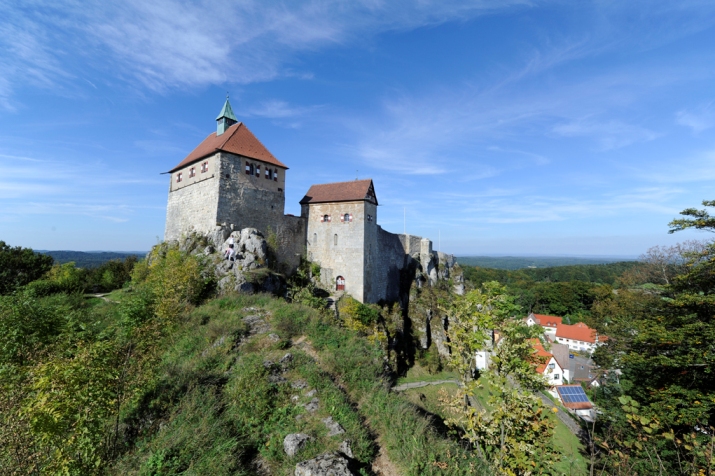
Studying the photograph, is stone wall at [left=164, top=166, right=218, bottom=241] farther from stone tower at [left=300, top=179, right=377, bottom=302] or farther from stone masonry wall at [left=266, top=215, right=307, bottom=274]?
stone tower at [left=300, top=179, right=377, bottom=302]

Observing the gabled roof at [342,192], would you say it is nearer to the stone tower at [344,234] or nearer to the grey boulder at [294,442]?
the stone tower at [344,234]

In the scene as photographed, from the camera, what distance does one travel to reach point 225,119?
27469mm

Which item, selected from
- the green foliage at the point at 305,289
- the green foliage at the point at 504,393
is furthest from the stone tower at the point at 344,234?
the green foliage at the point at 504,393

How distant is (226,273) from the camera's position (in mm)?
20406

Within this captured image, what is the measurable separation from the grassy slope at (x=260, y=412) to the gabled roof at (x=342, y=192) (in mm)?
16886

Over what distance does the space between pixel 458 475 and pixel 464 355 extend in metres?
2.64

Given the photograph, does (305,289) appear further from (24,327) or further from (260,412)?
(260,412)

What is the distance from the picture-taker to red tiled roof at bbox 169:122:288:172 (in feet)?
80.7

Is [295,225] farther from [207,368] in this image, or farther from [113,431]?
[113,431]

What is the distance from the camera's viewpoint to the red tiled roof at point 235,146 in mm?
24609

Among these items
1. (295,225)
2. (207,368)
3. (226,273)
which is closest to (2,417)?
(207,368)

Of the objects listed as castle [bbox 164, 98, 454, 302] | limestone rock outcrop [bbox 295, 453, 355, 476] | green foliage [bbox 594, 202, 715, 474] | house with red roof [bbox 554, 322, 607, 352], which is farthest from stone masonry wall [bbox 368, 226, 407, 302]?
house with red roof [bbox 554, 322, 607, 352]

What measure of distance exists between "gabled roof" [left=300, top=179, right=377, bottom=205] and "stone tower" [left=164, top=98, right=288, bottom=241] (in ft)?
10.5

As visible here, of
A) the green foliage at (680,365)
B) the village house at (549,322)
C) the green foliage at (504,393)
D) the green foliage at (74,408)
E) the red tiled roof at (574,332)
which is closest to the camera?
the green foliage at (74,408)
